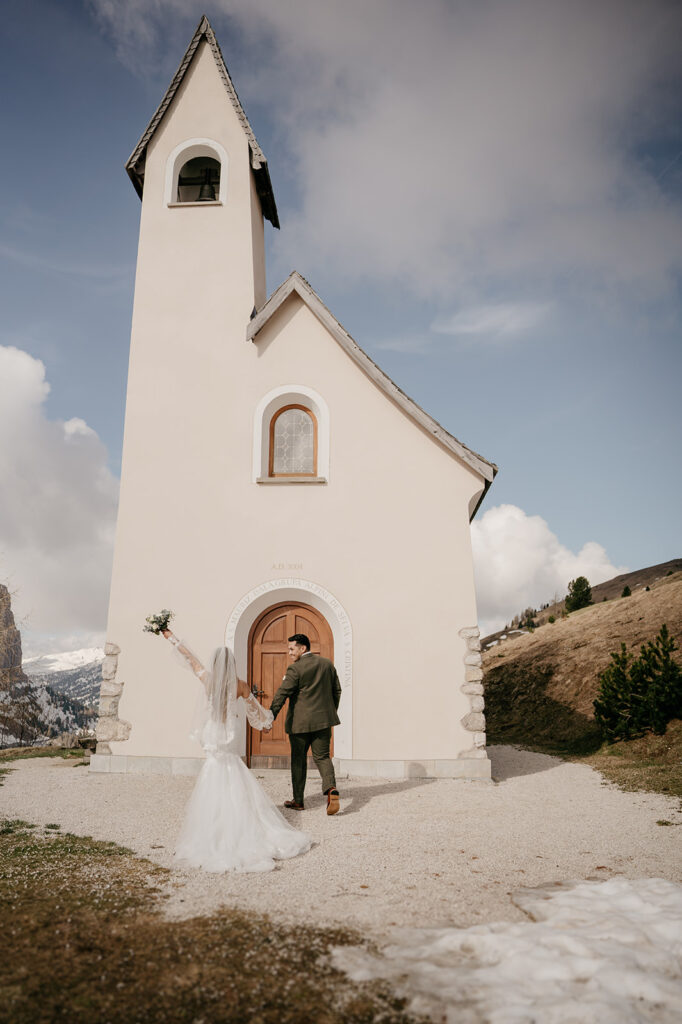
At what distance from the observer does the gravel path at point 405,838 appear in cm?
410

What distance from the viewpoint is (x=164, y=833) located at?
6.19 meters

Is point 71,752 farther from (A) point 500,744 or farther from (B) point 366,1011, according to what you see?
(B) point 366,1011

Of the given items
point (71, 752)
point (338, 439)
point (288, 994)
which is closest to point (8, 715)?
point (71, 752)

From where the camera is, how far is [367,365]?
10.7m

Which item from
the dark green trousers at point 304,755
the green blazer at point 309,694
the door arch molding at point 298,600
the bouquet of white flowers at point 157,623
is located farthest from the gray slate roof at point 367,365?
the bouquet of white flowers at point 157,623

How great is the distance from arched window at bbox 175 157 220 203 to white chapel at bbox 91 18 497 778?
1.03m

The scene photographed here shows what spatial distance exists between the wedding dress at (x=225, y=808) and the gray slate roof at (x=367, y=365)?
A: 18.9ft

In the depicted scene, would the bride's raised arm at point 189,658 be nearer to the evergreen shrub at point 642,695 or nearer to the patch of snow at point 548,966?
the patch of snow at point 548,966

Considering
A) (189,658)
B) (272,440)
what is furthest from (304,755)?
(272,440)

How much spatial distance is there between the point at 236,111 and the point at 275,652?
35.7ft

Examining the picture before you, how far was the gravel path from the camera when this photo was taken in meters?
4.10

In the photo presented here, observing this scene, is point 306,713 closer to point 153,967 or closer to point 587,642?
point 153,967

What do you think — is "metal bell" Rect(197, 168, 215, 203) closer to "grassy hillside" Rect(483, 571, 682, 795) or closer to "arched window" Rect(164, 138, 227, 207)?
"arched window" Rect(164, 138, 227, 207)

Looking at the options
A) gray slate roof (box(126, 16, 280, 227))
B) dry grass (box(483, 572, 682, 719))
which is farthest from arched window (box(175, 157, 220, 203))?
dry grass (box(483, 572, 682, 719))
